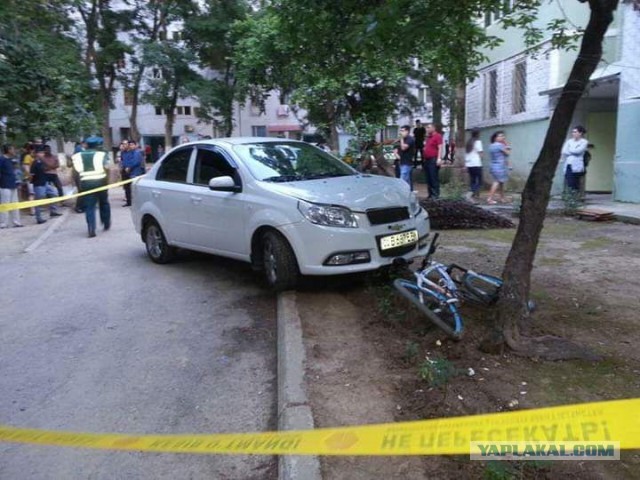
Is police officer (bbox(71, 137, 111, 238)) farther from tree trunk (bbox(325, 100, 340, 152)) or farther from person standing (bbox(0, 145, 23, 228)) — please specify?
tree trunk (bbox(325, 100, 340, 152))

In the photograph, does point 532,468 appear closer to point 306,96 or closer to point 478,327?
point 478,327

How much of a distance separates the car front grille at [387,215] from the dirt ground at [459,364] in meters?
0.69

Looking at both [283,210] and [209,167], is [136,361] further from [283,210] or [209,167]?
[209,167]

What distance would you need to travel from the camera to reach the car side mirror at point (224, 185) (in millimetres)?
6383

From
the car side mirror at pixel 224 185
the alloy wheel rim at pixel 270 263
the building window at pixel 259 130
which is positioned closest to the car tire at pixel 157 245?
the car side mirror at pixel 224 185

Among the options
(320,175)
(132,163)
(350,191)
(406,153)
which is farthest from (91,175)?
(406,153)

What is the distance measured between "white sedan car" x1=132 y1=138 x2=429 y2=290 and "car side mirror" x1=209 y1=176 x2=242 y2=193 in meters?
0.01

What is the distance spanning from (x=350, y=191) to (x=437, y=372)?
99.0 inches

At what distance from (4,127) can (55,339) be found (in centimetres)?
1223

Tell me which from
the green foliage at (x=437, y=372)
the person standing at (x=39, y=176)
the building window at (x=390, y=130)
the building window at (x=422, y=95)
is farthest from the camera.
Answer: the building window at (x=422, y=95)

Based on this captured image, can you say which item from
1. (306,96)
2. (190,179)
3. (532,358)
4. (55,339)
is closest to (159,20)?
(306,96)

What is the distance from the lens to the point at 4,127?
15422 mm

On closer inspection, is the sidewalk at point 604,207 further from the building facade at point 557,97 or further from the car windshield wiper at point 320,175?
the car windshield wiper at point 320,175

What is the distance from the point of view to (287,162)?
Result: 6781 mm
